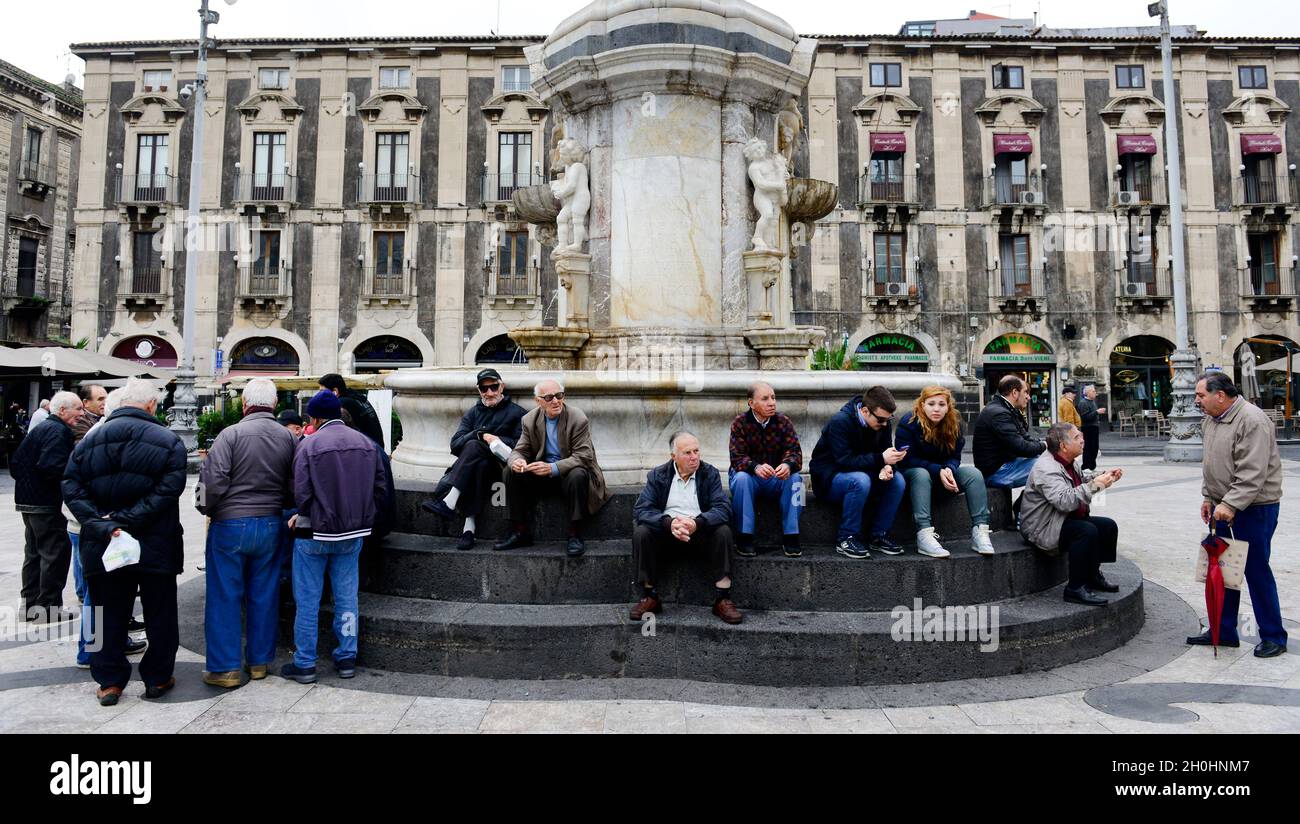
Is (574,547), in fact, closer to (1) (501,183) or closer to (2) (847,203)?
(1) (501,183)

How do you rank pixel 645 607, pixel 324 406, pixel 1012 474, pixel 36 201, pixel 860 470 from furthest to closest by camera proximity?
pixel 36 201, pixel 1012 474, pixel 860 470, pixel 324 406, pixel 645 607

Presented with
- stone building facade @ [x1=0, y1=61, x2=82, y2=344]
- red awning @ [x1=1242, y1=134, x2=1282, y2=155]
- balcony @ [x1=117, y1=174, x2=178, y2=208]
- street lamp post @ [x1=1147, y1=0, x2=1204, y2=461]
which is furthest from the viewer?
stone building facade @ [x1=0, y1=61, x2=82, y2=344]

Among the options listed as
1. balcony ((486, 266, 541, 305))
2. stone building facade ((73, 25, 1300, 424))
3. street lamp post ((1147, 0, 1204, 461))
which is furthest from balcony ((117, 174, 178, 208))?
street lamp post ((1147, 0, 1204, 461))

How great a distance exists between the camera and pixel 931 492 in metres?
5.23

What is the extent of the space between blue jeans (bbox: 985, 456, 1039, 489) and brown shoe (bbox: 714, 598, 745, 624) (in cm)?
246

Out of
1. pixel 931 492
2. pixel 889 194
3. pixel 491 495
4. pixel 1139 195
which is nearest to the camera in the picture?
pixel 931 492

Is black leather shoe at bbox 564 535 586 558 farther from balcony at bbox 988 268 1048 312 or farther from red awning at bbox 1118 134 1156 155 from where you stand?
red awning at bbox 1118 134 1156 155

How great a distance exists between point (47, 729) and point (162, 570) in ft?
2.88

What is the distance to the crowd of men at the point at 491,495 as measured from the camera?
427 cm

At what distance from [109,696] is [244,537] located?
3.37ft

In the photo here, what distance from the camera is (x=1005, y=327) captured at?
30844 mm

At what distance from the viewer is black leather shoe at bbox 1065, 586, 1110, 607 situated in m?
4.93

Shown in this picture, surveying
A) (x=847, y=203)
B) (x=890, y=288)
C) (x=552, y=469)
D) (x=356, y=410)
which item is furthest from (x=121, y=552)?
(x=847, y=203)

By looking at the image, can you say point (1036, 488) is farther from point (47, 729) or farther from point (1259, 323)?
point (1259, 323)
